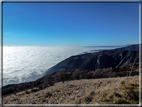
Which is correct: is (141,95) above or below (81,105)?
above

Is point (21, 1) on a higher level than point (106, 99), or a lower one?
higher

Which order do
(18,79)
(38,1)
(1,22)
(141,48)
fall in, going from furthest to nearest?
1. (18,79)
2. (141,48)
3. (1,22)
4. (38,1)

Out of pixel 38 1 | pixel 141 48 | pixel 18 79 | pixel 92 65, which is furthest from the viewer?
pixel 92 65

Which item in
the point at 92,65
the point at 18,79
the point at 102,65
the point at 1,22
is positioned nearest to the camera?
the point at 1,22

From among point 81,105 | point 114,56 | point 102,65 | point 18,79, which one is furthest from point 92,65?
point 81,105

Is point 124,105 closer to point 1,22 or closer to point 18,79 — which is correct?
point 1,22

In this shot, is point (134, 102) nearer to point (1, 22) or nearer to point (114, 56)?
point (1, 22)

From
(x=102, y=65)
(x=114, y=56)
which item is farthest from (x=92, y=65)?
(x=114, y=56)

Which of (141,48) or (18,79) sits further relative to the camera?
(18,79)

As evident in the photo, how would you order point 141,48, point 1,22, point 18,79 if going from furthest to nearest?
point 18,79
point 141,48
point 1,22
